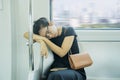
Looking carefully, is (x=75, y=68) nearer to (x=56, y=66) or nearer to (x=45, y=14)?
(x=56, y=66)

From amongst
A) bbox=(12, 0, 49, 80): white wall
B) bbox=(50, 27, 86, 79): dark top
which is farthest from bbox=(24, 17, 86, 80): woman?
bbox=(12, 0, 49, 80): white wall

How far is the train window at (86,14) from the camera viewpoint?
2.64 metres

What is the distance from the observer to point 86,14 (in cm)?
267

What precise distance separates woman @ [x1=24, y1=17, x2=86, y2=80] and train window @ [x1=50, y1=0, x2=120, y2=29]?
49 cm

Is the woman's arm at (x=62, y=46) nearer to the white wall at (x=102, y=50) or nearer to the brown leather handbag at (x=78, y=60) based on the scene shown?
the brown leather handbag at (x=78, y=60)

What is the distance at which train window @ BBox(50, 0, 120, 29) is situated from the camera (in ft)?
8.68

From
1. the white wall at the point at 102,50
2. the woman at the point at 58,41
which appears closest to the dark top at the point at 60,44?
the woman at the point at 58,41

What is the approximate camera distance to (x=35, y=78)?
196cm

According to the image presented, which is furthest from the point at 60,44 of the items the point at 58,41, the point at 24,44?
the point at 24,44

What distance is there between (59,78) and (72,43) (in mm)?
389
